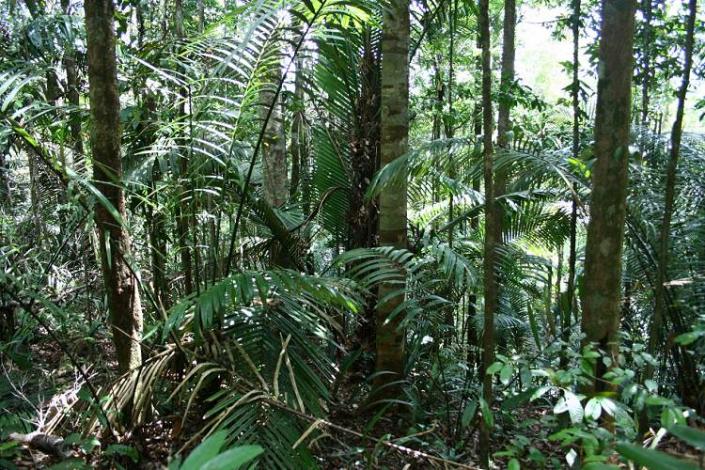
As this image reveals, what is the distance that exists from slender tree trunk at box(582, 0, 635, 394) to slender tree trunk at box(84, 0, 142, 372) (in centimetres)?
224

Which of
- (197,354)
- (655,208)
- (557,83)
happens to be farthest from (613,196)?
(557,83)

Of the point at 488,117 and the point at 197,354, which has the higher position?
the point at 488,117

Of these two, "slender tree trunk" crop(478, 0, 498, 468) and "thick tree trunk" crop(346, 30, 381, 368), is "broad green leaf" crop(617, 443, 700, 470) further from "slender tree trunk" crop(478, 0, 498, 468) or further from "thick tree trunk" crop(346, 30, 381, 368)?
"thick tree trunk" crop(346, 30, 381, 368)

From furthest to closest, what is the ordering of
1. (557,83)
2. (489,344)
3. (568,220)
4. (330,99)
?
1. (557,83)
2. (568,220)
3. (330,99)
4. (489,344)

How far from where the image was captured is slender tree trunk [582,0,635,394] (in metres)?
2.41

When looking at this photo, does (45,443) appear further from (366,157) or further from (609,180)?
(609,180)

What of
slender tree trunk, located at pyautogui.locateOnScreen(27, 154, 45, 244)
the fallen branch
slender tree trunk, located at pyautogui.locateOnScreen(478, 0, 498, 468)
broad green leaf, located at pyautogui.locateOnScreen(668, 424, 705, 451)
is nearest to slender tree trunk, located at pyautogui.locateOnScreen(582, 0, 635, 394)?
slender tree trunk, located at pyautogui.locateOnScreen(478, 0, 498, 468)

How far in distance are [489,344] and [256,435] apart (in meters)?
1.13

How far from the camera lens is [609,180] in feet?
8.00

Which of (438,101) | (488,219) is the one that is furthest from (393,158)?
(438,101)

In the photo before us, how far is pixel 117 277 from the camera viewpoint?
8.73ft

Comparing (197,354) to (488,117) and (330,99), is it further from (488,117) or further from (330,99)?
(330,99)

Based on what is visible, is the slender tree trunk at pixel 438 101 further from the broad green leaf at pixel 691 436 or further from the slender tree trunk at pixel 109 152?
the broad green leaf at pixel 691 436

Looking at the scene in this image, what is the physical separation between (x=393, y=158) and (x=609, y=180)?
4.71 feet
